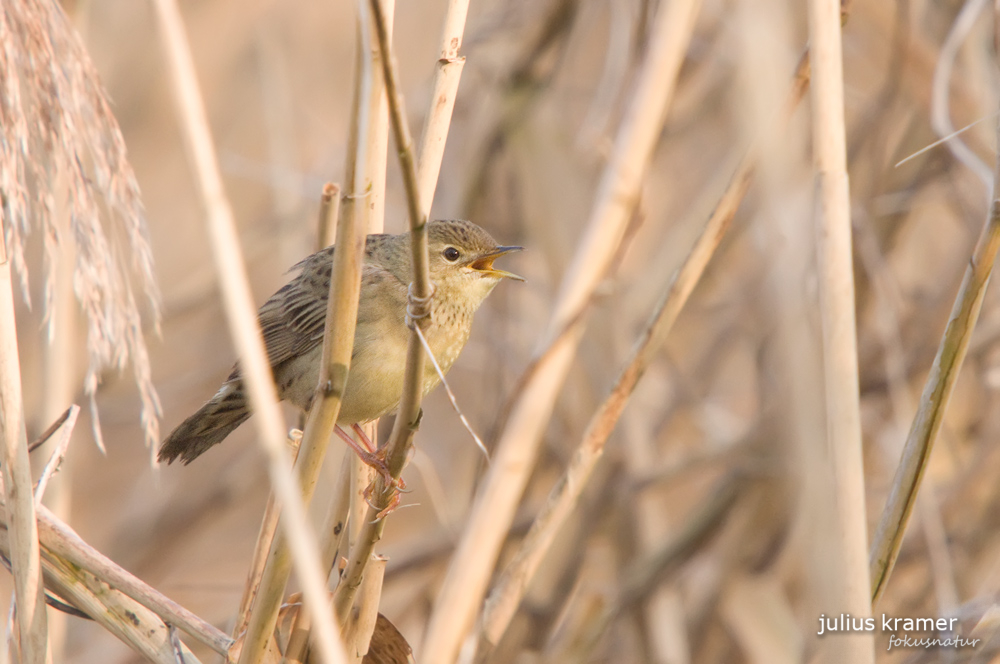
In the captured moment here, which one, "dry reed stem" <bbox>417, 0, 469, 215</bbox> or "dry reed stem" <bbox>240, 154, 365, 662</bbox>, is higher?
"dry reed stem" <bbox>417, 0, 469, 215</bbox>

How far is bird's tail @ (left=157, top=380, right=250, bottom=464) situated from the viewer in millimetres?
2611

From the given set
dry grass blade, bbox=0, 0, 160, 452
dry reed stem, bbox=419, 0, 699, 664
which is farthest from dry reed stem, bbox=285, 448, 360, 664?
dry reed stem, bbox=419, 0, 699, 664

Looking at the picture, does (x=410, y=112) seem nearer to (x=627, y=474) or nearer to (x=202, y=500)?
(x=627, y=474)

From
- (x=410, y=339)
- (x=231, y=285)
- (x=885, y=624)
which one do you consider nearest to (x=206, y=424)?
(x=410, y=339)

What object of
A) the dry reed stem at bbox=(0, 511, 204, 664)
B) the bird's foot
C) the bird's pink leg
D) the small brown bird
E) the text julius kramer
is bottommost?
the text julius kramer

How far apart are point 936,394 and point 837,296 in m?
0.37

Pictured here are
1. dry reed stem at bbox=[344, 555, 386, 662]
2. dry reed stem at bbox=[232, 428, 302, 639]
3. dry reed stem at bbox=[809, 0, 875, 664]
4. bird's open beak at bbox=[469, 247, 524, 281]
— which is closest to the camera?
dry reed stem at bbox=[809, 0, 875, 664]

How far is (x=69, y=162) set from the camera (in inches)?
66.8

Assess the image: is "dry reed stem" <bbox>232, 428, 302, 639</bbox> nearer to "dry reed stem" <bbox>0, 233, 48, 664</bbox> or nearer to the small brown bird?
"dry reed stem" <bbox>0, 233, 48, 664</bbox>

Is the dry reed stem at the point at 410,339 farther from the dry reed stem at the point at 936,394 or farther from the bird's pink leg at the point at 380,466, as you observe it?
the dry reed stem at the point at 936,394

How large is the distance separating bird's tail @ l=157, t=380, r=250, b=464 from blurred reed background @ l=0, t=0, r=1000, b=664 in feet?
1.06

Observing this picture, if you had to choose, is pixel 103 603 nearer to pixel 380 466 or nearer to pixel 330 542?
pixel 330 542

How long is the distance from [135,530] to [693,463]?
258 cm

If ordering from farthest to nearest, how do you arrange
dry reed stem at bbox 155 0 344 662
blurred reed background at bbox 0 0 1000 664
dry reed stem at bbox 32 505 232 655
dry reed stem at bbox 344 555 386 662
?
blurred reed background at bbox 0 0 1000 664 < dry reed stem at bbox 344 555 386 662 < dry reed stem at bbox 32 505 232 655 < dry reed stem at bbox 155 0 344 662
